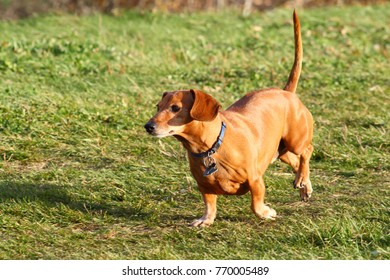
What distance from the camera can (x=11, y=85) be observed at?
888cm

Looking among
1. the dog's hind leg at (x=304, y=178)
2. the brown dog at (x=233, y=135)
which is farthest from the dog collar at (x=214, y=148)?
the dog's hind leg at (x=304, y=178)

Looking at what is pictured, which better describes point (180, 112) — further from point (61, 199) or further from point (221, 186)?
point (61, 199)

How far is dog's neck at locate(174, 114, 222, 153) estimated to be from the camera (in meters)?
5.32

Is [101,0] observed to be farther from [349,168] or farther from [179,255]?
[179,255]

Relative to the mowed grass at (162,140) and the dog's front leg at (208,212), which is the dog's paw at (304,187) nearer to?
the mowed grass at (162,140)

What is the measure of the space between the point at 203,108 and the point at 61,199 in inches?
63.9

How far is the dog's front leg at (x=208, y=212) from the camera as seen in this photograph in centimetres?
577

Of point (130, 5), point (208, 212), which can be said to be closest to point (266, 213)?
point (208, 212)

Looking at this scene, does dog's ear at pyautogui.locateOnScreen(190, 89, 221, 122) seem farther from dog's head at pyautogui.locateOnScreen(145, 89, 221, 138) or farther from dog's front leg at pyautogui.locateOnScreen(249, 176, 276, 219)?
dog's front leg at pyautogui.locateOnScreen(249, 176, 276, 219)

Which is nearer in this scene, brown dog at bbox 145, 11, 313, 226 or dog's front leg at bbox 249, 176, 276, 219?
brown dog at bbox 145, 11, 313, 226

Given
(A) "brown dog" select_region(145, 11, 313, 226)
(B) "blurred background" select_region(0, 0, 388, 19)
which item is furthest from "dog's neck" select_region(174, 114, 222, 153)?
(B) "blurred background" select_region(0, 0, 388, 19)

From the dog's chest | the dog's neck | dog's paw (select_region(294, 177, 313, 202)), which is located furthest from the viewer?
dog's paw (select_region(294, 177, 313, 202))

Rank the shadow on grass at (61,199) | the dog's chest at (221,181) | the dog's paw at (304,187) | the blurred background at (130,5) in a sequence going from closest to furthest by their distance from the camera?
the dog's chest at (221,181), the shadow on grass at (61,199), the dog's paw at (304,187), the blurred background at (130,5)

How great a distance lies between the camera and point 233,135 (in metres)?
5.52
